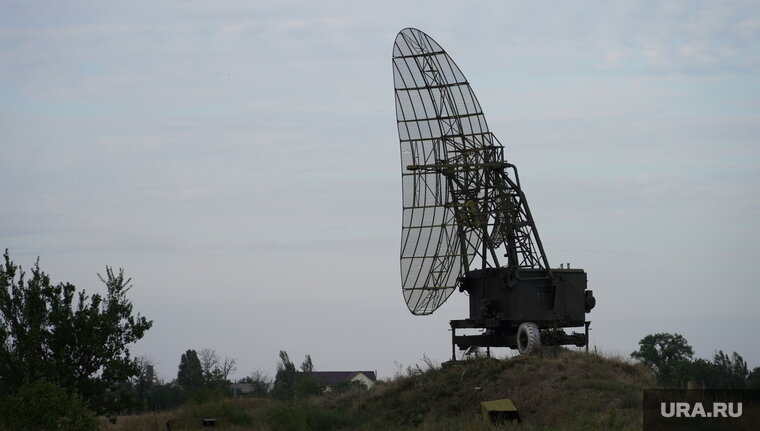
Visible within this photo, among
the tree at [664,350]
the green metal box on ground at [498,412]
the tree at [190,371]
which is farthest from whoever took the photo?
the tree at [190,371]

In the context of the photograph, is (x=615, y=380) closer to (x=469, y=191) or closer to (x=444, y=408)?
(x=444, y=408)

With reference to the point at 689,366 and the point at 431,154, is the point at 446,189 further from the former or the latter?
the point at 689,366

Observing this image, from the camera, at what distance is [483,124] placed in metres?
42.3

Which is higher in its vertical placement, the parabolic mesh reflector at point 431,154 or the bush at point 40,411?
the parabolic mesh reflector at point 431,154

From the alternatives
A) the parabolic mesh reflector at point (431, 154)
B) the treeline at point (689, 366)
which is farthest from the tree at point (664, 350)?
the parabolic mesh reflector at point (431, 154)

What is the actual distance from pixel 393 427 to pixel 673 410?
10271 mm

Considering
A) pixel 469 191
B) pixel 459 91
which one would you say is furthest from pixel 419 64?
pixel 469 191

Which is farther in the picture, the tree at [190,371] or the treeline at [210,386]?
the tree at [190,371]

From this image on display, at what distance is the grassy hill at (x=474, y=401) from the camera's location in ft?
107

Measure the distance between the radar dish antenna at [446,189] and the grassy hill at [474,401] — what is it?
2487mm

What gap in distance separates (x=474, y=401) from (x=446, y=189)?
9.24 m

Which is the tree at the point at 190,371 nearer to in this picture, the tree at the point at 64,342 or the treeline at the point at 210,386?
the treeline at the point at 210,386

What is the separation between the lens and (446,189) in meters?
42.1

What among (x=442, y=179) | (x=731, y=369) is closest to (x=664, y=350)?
(x=731, y=369)
